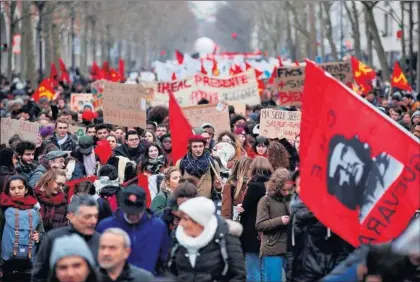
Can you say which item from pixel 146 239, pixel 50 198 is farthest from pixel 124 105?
pixel 146 239

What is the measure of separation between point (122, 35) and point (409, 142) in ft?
266

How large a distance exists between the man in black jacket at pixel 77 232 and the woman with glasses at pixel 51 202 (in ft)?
9.47

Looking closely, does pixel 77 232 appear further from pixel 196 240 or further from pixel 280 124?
pixel 280 124

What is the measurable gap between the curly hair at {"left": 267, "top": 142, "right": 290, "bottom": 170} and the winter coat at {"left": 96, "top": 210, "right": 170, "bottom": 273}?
3.94m

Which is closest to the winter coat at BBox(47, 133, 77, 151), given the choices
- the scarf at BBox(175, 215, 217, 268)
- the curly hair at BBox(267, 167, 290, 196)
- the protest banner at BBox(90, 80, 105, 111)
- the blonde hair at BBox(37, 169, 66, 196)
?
the blonde hair at BBox(37, 169, 66, 196)

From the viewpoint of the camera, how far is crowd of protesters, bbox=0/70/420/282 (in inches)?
279

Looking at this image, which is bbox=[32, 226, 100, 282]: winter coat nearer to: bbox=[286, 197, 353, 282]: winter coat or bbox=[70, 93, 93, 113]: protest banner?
bbox=[286, 197, 353, 282]: winter coat

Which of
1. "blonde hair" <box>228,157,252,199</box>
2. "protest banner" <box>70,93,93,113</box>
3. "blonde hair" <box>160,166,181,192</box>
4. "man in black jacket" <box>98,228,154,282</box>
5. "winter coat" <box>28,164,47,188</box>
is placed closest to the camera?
"man in black jacket" <box>98,228,154,282</box>

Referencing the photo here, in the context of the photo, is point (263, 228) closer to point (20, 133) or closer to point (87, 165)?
point (87, 165)

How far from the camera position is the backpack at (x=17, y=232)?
10.2 meters

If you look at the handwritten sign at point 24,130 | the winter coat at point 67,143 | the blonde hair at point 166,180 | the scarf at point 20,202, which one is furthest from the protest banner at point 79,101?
the scarf at point 20,202

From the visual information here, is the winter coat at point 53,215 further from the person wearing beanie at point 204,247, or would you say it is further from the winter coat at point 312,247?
the person wearing beanie at point 204,247

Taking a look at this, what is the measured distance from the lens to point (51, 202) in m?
Answer: 10.9

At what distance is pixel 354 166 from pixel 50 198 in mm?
3855
